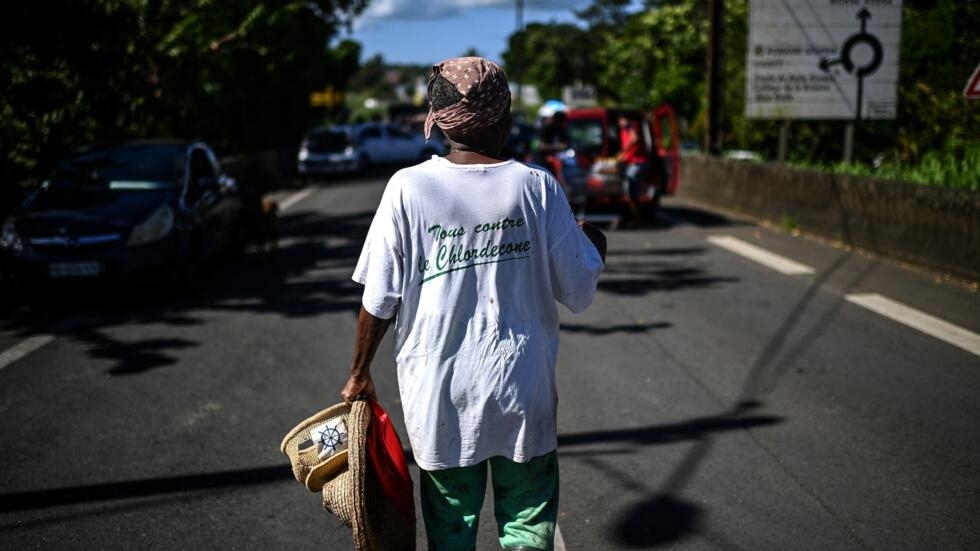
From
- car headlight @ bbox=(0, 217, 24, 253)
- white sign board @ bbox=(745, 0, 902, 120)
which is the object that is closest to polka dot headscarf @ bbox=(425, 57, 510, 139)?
car headlight @ bbox=(0, 217, 24, 253)

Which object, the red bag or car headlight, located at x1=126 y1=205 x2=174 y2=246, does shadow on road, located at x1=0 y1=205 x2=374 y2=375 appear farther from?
the red bag

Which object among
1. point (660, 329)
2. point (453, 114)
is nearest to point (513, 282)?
point (453, 114)

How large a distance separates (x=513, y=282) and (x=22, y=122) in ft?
38.1

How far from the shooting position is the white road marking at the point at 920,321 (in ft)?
23.4

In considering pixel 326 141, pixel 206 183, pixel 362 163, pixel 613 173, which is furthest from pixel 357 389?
pixel 362 163

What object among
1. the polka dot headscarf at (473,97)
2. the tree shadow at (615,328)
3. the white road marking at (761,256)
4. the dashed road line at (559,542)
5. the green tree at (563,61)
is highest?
the green tree at (563,61)

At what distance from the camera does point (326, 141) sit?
28.3 m

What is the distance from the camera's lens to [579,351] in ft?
23.5

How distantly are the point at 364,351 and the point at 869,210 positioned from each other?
33.9ft

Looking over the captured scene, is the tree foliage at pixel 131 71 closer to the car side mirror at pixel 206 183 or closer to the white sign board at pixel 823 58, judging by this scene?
the car side mirror at pixel 206 183

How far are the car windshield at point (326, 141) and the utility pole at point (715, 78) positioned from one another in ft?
40.8

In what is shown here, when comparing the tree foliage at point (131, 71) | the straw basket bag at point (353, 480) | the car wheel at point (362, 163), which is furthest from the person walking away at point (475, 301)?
the car wheel at point (362, 163)

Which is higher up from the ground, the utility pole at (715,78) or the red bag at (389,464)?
the utility pole at (715,78)

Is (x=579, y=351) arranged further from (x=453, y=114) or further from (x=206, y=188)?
(x=206, y=188)
